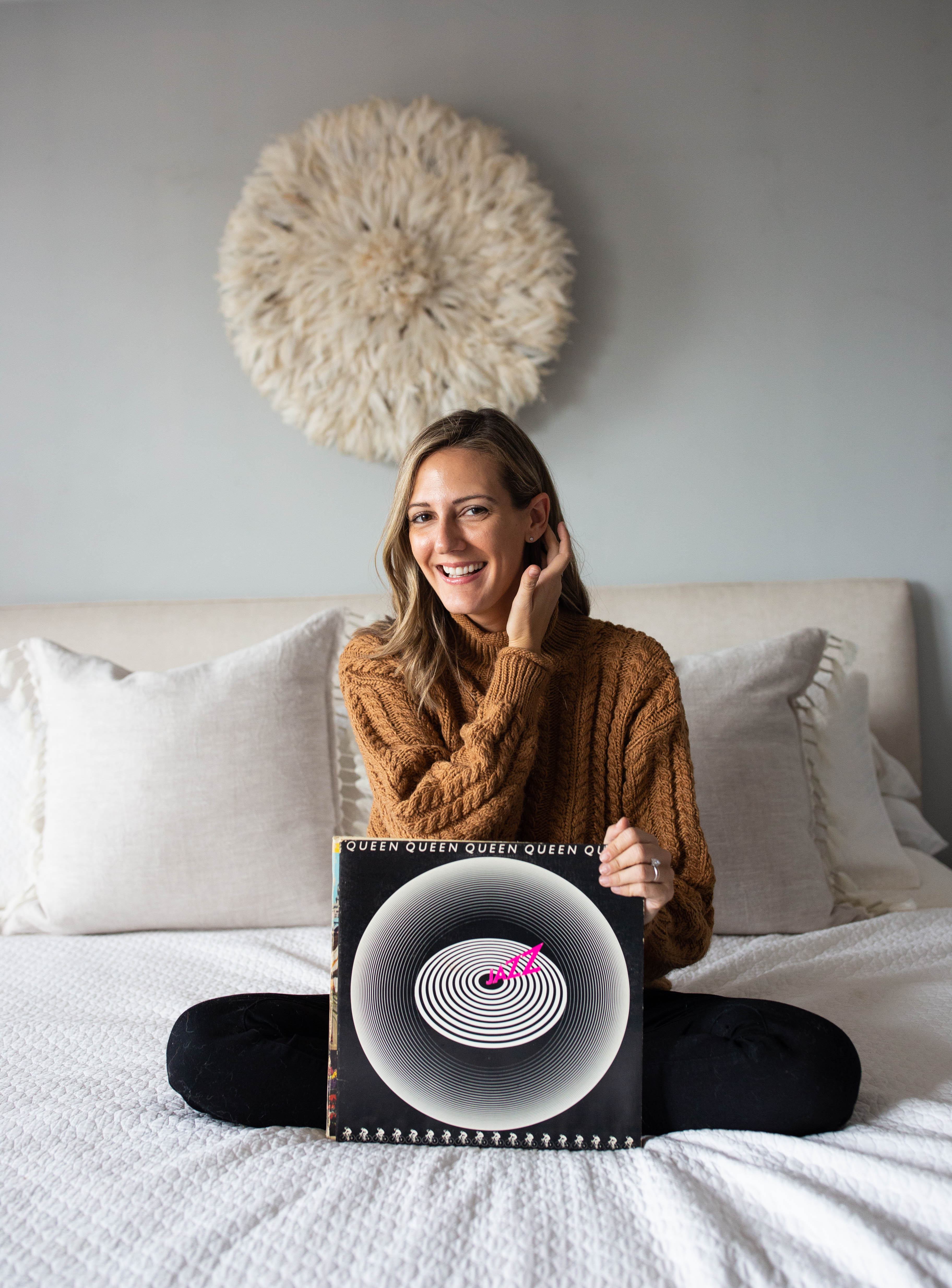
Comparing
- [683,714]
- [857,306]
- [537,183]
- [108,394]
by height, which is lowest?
[683,714]

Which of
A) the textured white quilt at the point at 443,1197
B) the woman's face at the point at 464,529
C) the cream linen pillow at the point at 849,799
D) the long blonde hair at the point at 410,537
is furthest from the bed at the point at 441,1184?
the woman's face at the point at 464,529

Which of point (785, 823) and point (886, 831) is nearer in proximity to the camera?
point (785, 823)

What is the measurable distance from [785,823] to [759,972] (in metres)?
0.28

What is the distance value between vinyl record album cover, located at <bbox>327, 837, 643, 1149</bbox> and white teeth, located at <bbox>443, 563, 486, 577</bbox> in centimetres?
38

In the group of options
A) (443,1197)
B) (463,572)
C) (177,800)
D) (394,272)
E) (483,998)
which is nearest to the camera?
(443,1197)

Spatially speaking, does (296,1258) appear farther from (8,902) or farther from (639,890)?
(8,902)

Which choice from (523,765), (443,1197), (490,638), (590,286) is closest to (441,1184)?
(443,1197)

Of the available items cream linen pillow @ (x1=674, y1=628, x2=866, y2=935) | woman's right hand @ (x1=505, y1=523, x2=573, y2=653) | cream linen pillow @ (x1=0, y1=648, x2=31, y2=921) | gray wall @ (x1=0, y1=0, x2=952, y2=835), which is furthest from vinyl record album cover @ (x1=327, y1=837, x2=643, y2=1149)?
gray wall @ (x1=0, y1=0, x2=952, y2=835)

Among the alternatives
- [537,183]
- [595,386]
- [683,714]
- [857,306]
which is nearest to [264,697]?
[683,714]

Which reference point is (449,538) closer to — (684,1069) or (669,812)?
(669,812)

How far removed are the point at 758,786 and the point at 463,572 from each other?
640 mm

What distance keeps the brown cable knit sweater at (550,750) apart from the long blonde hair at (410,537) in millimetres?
22

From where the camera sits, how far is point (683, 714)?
113 cm

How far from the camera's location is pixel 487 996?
87 cm
